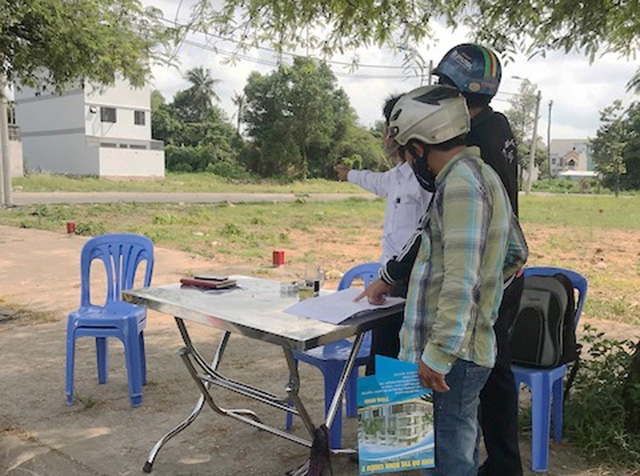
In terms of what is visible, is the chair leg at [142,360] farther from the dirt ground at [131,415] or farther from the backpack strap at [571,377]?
the backpack strap at [571,377]

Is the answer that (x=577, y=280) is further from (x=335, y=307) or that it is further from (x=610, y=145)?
(x=610, y=145)

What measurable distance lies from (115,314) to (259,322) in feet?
6.17

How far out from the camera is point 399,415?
2057 millimetres

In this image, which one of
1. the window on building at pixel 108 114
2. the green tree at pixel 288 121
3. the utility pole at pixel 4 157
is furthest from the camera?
the green tree at pixel 288 121

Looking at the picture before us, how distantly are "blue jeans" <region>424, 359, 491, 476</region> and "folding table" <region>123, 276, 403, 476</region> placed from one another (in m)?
0.50

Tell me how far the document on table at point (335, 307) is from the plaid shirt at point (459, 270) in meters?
0.40

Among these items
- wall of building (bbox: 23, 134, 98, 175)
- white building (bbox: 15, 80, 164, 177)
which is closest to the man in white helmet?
white building (bbox: 15, 80, 164, 177)

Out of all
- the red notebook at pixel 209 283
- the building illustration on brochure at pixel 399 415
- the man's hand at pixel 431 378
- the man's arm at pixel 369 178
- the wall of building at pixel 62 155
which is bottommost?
the building illustration on brochure at pixel 399 415

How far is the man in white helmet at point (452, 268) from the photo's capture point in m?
1.91

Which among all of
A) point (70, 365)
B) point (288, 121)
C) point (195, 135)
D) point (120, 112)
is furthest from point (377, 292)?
point (195, 135)

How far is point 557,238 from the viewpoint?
14.2 m

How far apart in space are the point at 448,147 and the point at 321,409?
A: 7.81ft

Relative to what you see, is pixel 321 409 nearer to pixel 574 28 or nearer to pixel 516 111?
pixel 574 28

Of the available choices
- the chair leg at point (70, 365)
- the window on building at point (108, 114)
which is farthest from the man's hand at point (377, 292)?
the window on building at point (108, 114)
